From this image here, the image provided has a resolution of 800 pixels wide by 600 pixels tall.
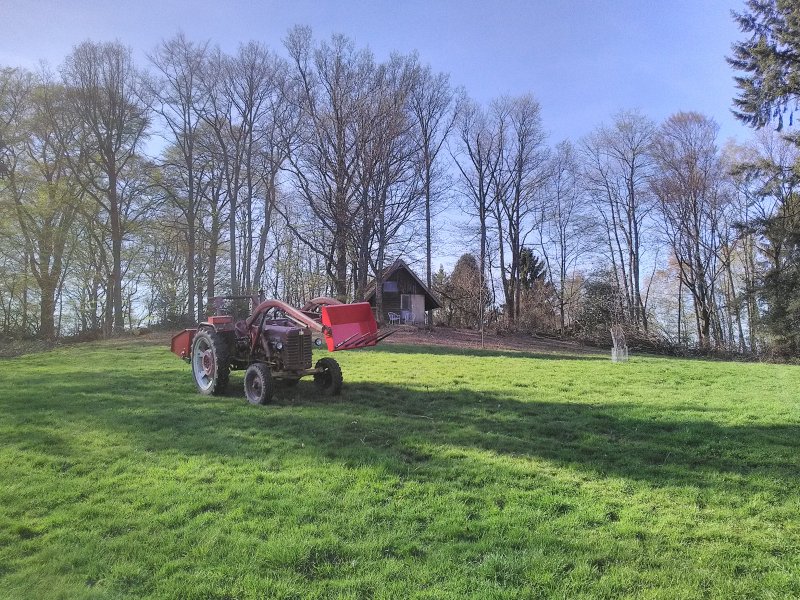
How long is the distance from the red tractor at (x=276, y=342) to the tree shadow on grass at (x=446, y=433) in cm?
42

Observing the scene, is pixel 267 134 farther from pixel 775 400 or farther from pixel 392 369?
pixel 775 400

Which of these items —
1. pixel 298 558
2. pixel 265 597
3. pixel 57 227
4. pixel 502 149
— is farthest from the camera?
pixel 502 149

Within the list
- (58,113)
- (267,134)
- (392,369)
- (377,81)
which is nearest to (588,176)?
(377,81)

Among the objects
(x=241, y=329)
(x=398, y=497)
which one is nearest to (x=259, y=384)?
(x=241, y=329)

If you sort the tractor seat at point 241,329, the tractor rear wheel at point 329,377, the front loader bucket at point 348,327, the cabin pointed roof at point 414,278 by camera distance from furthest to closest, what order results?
the cabin pointed roof at point 414,278, the tractor seat at point 241,329, the tractor rear wheel at point 329,377, the front loader bucket at point 348,327

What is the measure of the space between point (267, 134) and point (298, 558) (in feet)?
95.7

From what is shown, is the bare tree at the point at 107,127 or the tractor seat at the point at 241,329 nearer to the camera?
the tractor seat at the point at 241,329

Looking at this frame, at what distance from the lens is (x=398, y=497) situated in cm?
438

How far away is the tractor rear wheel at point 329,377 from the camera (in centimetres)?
893

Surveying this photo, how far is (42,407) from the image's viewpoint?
26.6 ft

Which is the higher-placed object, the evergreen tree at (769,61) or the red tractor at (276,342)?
the evergreen tree at (769,61)

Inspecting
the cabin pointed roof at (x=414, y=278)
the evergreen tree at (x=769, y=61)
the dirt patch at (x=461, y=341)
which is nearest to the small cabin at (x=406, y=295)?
the cabin pointed roof at (x=414, y=278)

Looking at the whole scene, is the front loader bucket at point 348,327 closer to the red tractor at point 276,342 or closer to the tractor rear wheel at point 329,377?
the red tractor at point 276,342

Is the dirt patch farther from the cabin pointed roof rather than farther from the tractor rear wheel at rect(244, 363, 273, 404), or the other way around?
the tractor rear wheel at rect(244, 363, 273, 404)
